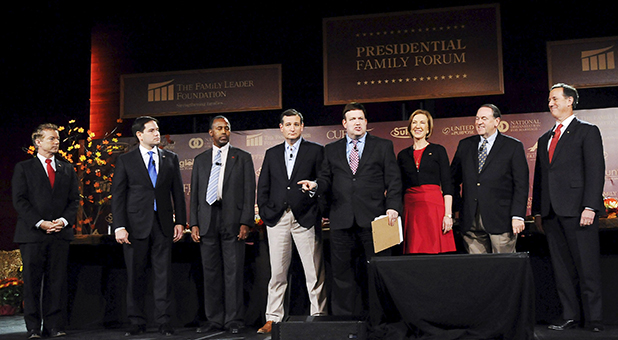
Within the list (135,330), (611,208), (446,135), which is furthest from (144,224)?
(446,135)

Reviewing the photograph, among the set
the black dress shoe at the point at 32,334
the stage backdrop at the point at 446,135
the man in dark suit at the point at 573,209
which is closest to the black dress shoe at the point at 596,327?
the man in dark suit at the point at 573,209

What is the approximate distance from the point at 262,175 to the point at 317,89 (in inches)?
145

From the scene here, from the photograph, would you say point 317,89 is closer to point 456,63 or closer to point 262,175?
point 456,63

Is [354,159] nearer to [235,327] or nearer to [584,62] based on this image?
[235,327]

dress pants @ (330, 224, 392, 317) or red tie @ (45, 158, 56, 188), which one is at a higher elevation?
red tie @ (45, 158, 56, 188)

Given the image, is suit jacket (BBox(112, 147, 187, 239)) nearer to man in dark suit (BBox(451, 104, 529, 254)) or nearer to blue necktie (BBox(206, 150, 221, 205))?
blue necktie (BBox(206, 150, 221, 205))

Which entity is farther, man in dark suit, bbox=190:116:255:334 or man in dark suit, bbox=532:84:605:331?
man in dark suit, bbox=190:116:255:334

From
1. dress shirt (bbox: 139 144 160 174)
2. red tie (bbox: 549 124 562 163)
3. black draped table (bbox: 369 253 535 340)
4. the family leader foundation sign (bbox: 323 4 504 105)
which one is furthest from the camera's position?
the family leader foundation sign (bbox: 323 4 504 105)

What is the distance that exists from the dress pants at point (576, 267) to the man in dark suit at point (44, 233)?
11.5 feet

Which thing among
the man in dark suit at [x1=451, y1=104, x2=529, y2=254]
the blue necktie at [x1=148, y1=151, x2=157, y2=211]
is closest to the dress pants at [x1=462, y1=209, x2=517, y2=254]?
the man in dark suit at [x1=451, y1=104, x2=529, y2=254]

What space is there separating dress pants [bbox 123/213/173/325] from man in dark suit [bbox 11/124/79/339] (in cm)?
55

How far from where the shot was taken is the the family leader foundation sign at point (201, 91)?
7516mm

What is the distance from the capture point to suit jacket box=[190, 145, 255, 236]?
4.03m

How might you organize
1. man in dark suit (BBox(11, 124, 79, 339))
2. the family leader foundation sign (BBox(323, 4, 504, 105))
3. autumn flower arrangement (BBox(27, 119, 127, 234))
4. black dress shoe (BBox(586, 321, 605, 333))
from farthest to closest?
autumn flower arrangement (BBox(27, 119, 127, 234)) → the family leader foundation sign (BBox(323, 4, 504, 105)) → man in dark suit (BBox(11, 124, 79, 339)) → black dress shoe (BBox(586, 321, 605, 333))
